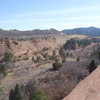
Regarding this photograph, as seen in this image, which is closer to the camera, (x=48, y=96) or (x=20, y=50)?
(x=48, y=96)

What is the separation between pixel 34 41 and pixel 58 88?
94.5 m

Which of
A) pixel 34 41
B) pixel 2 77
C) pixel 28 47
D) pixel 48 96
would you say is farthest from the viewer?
pixel 34 41

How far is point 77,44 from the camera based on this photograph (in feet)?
456

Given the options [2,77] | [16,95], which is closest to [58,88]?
[16,95]

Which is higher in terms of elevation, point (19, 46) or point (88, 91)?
point (88, 91)

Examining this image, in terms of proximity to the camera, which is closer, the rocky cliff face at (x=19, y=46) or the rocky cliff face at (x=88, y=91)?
the rocky cliff face at (x=88, y=91)

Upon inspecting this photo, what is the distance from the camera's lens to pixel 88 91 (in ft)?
29.7

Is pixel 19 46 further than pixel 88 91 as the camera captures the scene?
→ Yes

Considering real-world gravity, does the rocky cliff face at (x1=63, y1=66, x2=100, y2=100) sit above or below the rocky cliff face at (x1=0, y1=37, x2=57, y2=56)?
above

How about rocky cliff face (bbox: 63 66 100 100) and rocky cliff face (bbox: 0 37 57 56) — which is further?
rocky cliff face (bbox: 0 37 57 56)

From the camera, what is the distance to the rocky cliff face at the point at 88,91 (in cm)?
866

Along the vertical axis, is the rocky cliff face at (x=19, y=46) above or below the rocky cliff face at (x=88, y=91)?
below

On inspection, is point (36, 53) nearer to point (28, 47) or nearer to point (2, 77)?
point (28, 47)

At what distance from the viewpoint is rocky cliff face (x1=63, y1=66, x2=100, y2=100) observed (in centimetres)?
866
